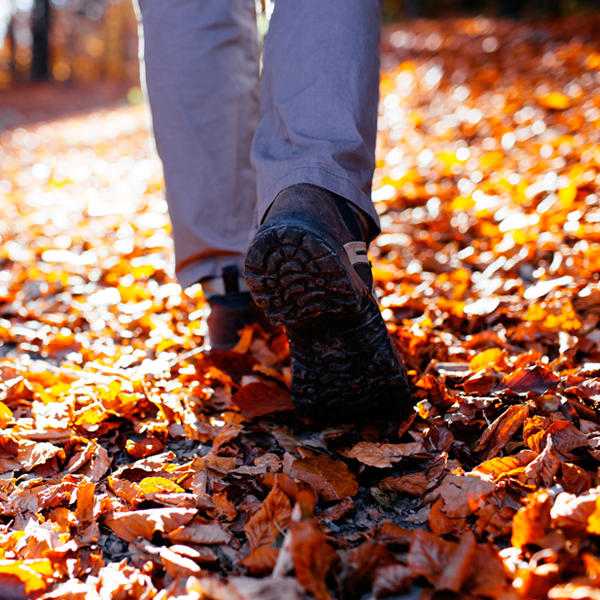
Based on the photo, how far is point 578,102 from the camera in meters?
3.86

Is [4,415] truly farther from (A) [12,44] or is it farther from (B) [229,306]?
(A) [12,44]

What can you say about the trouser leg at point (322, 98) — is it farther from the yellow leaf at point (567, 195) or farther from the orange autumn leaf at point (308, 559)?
the yellow leaf at point (567, 195)

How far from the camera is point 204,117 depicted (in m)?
1.65

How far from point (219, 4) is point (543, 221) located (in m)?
1.45

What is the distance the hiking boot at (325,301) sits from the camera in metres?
1.15

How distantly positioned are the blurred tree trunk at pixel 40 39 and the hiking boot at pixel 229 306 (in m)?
20.2

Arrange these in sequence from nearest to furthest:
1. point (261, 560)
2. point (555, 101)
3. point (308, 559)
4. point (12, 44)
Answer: point (308, 559) < point (261, 560) < point (555, 101) < point (12, 44)

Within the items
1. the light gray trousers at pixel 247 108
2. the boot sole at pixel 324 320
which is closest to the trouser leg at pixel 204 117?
the light gray trousers at pixel 247 108

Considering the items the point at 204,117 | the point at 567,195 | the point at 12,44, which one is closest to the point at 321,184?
the point at 204,117

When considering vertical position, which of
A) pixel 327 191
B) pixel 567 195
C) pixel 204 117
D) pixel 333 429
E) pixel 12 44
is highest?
pixel 12 44

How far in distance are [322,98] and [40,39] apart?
2073 cm

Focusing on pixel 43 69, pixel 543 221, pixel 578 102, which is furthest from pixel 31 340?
pixel 43 69

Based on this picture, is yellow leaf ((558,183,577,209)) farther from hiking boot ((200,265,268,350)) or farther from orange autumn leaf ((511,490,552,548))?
orange autumn leaf ((511,490,552,548))

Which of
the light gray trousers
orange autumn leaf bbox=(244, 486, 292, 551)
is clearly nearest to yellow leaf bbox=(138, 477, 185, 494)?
orange autumn leaf bbox=(244, 486, 292, 551)
